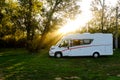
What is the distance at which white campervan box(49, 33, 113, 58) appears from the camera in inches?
1346

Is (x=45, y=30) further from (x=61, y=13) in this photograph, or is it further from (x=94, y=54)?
(x=94, y=54)

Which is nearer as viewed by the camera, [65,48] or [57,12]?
[65,48]

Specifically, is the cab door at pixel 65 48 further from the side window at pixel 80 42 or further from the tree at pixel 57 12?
the tree at pixel 57 12

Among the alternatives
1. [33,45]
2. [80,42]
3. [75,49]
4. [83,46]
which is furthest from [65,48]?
[33,45]

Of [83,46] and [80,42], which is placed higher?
[80,42]

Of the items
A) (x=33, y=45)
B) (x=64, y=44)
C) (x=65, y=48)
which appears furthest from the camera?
(x=33, y=45)

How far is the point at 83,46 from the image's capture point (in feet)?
112

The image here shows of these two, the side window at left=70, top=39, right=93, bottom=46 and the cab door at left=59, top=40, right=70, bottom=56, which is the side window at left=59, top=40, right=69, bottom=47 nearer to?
the cab door at left=59, top=40, right=70, bottom=56

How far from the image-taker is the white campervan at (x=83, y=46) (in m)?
34.2

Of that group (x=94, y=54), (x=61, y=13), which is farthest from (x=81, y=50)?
(x=61, y=13)

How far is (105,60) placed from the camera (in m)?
32.4

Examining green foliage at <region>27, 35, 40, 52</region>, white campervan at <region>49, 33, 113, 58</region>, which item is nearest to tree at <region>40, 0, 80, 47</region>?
green foliage at <region>27, 35, 40, 52</region>

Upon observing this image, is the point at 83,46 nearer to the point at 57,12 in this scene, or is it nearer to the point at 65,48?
the point at 65,48

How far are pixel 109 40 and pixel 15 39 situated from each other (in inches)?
984
